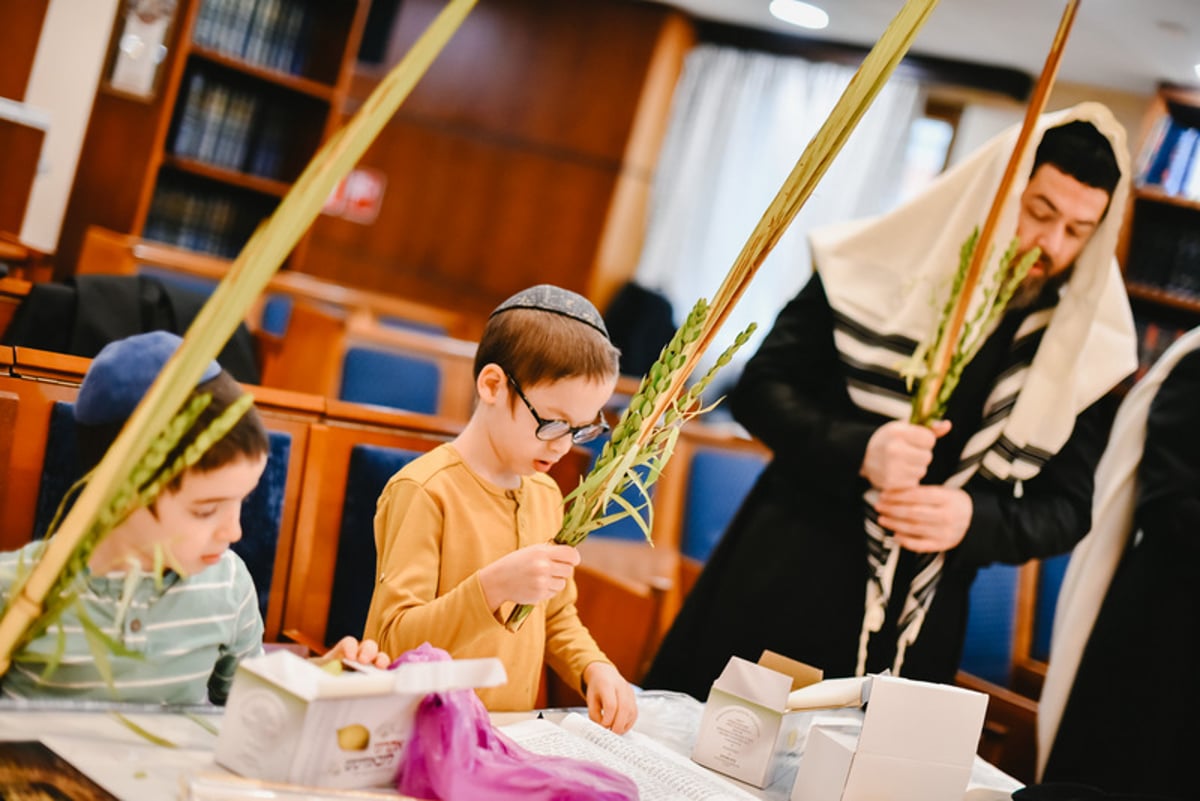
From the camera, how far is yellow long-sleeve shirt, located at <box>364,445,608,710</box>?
111 cm

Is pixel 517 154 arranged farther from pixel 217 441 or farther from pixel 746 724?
pixel 217 441

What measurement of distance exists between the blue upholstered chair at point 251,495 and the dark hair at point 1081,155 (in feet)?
3.51

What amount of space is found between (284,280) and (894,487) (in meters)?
4.00

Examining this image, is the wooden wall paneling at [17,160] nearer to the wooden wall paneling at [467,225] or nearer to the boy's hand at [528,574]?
the boy's hand at [528,574]

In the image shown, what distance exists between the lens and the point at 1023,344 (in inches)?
68.8

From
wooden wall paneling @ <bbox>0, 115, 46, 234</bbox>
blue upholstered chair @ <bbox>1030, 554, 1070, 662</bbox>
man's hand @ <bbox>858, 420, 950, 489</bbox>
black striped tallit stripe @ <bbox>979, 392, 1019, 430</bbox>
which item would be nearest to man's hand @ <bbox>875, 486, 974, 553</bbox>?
man's hand @ <bbox>858, 420, 950, 489</bbox>

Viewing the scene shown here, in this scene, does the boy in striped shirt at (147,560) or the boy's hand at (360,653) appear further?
the boy's hand at (360,653)

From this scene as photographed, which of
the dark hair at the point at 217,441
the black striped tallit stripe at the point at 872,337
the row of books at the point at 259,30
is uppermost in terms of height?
the row of books at the point at 259,30

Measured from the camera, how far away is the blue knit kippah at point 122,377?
36.5 inches

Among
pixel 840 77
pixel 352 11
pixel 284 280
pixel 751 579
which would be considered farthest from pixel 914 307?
pixel 840 77

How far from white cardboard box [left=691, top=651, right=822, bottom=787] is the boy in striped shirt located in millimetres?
462

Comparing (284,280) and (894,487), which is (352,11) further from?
(894,487)

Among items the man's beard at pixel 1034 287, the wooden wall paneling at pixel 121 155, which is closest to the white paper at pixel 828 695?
the man's beard at pixel 1034 287

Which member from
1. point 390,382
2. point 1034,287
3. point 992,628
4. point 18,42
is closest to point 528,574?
point 1034,287
